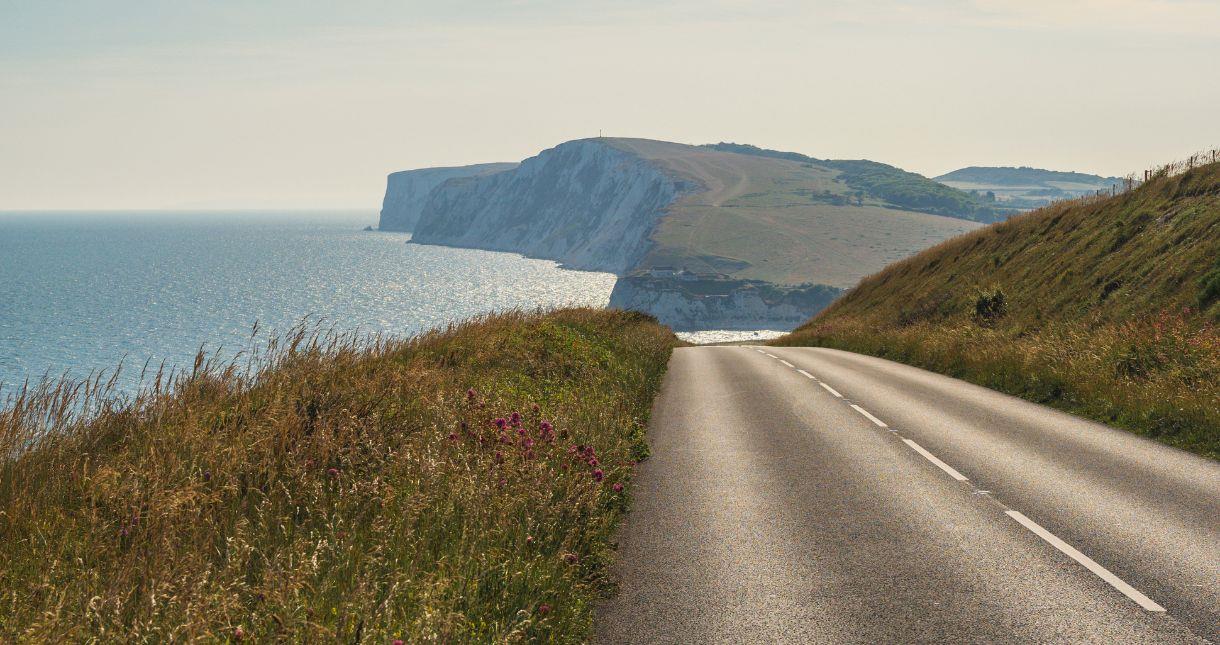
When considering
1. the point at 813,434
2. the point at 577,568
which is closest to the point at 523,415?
the point at 577,568

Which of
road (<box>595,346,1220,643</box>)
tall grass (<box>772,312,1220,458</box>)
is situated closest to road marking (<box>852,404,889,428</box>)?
road (<box>595,346,1220,643</box>)

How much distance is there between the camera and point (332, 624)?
433cm

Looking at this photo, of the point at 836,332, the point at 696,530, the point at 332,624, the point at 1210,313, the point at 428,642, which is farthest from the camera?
the point at 836,332

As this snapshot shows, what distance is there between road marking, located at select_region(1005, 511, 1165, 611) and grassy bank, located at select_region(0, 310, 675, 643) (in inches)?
148

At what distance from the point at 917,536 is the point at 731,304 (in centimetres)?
15860

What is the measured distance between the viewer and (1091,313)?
75.2ft

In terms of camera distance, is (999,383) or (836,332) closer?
(999,383)

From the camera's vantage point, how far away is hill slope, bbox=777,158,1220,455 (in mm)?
14031

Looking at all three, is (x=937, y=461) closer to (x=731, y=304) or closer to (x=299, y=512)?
(x=299, y=512)

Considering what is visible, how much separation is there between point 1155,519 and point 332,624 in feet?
24.1

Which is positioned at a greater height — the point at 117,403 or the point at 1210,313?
the point at 1210,313

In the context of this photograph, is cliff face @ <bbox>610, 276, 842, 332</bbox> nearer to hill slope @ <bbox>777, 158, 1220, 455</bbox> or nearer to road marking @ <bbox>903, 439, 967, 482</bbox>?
hill slope @ <bbox>777, 158, 1220, 455</bbox>

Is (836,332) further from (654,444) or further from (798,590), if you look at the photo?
(798,590)

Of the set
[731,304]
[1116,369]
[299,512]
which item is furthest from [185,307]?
[299,512]
